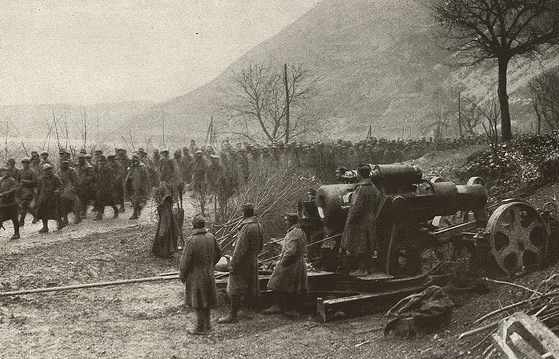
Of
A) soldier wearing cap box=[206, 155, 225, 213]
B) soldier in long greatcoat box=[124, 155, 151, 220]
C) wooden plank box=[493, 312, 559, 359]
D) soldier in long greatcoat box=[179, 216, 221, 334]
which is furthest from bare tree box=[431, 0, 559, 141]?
wooden plank box=[493, 312, 559, 359]

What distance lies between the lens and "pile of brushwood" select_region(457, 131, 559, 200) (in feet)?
46.4

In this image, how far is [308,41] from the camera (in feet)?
330

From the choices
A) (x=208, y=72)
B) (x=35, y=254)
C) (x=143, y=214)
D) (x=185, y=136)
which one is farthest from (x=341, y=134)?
(x=208, y=72)

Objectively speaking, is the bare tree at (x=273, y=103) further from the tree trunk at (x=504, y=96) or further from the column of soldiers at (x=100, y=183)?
the tree trunk at (x=504, y=96)

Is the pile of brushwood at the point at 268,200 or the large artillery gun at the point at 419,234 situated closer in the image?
the large artillery gun at the point at 419,234

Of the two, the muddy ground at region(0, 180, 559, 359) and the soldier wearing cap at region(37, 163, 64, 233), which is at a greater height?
the soldier wearing cap at region(37, 163, 64, 233)

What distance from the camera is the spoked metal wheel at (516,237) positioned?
351 inches

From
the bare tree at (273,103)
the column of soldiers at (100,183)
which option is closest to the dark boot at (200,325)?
the column of soldiers at (100,183)

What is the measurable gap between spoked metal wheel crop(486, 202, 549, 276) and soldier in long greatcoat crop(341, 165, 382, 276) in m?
1.81

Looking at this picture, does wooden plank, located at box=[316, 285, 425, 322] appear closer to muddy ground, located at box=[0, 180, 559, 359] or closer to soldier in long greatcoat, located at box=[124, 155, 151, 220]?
muddy ground, located at box=[0, 180, 559, 359]

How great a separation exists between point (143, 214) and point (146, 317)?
8304 mm

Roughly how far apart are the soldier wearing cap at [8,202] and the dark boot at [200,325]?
7.16 metres

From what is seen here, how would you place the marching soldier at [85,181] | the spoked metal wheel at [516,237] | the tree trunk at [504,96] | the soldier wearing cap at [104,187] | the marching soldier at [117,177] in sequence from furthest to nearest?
1. the tree trunk at [504,96]
2. the marching soldier at [117,177]
3. the soldier wearing cap at [104,187]
4. the marching soldier at [85,181]
5. the spoked metal wheel at [516,237]

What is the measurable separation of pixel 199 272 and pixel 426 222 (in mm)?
3902
